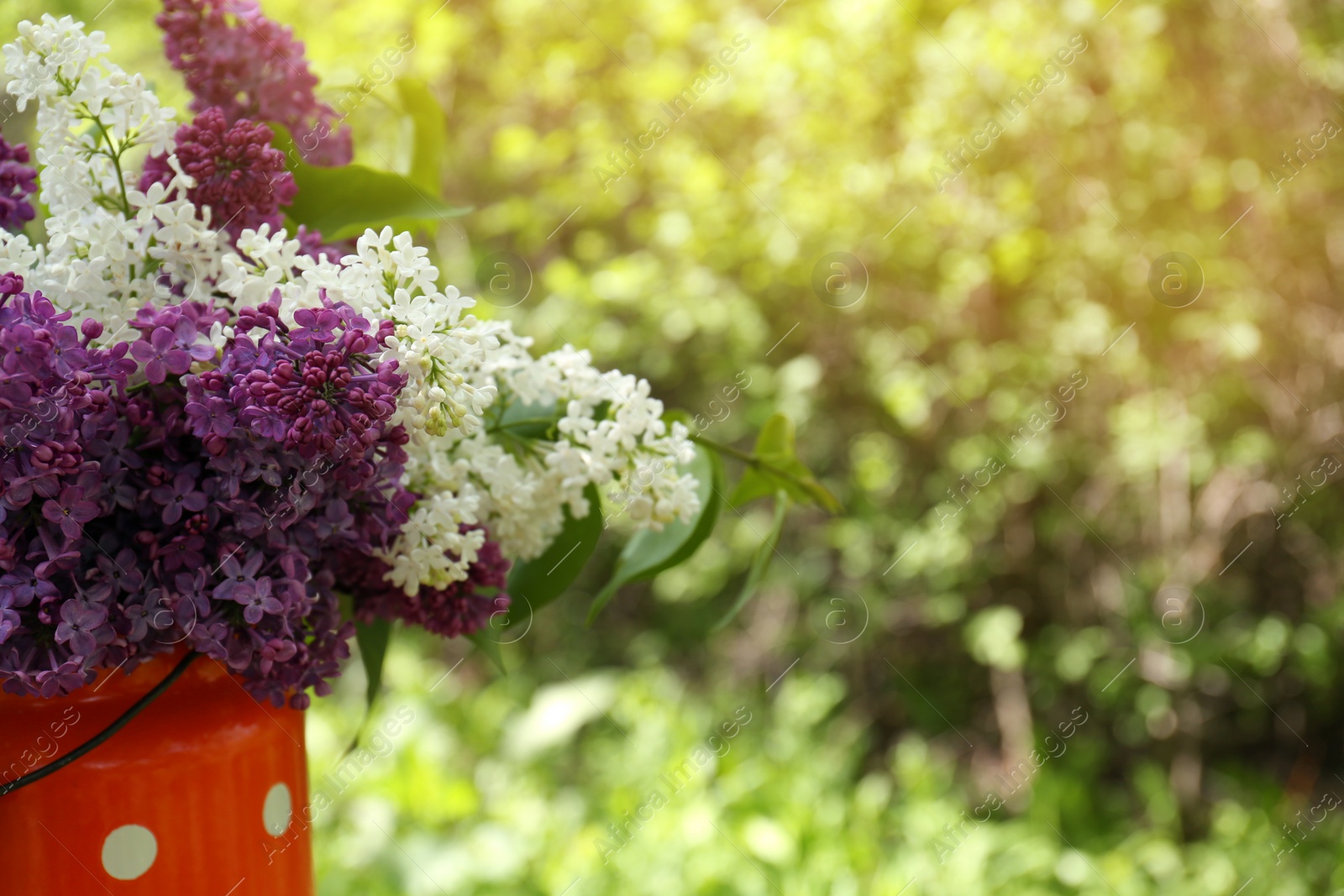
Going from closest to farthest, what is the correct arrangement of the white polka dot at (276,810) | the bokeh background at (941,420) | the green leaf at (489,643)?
the white polka dot at (276,810)
the green leaf at (489,643)
the bokeh background at (941,420)

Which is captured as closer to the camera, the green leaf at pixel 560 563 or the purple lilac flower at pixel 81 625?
the purple lilac flower at pixel 81 625

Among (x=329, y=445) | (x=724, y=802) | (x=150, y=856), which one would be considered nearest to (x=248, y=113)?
(x=329, y=445)

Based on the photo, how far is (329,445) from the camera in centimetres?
42

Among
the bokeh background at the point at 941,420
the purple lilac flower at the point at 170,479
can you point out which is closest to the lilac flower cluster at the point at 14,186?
the purple lilac flower at the point at 170,479

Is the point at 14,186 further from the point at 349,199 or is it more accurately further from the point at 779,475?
the point at 779,475

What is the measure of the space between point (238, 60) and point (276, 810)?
418mm

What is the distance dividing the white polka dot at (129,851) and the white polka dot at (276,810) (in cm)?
5

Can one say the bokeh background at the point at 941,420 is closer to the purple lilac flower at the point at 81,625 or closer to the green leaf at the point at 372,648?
the green leaf at the point at 372,648

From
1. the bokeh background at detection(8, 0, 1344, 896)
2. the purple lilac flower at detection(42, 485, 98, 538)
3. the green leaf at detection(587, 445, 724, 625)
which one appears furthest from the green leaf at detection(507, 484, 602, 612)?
the bokeh background at detection(8, 0, 1344, 896)

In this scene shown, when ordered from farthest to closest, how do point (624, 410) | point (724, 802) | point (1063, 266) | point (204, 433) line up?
1. point (1063, 266)
2. point (724, 802)
3. point (624, 410)
4. point (204, 433)

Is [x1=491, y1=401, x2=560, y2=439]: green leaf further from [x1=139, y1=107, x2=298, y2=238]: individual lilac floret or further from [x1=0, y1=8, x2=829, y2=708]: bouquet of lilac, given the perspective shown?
[x1=139, y1=107, x2=298, y2=238]: individual lilac floret

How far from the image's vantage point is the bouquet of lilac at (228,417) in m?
0.42

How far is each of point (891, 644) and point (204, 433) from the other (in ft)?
7.23

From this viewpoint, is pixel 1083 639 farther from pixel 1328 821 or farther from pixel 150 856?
pixel 150 856
